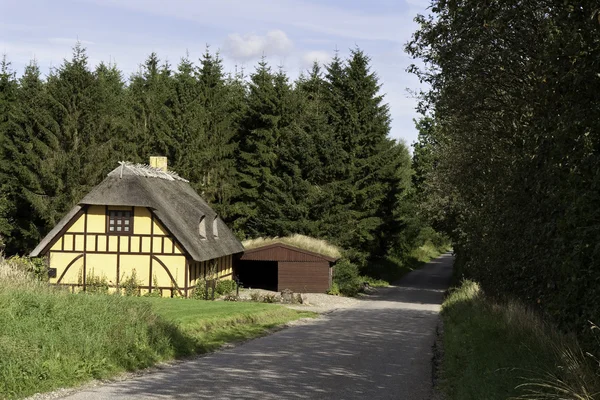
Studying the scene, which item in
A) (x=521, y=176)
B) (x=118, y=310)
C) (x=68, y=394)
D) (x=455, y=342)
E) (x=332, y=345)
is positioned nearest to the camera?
(x=68, y=394)

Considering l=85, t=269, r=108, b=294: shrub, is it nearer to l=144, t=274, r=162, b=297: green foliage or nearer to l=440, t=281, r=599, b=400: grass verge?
l=144, t=274, r=162, b=297: green foliage

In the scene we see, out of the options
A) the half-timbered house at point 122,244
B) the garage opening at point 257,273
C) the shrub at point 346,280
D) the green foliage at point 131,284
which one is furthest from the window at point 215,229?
the shrub at point 346,280

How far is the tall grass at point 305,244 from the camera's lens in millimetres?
39469

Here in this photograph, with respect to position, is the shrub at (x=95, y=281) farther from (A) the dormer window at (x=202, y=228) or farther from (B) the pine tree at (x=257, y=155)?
(B) the pine tree at (x=257, y=155)

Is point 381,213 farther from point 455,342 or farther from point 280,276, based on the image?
point 455,342

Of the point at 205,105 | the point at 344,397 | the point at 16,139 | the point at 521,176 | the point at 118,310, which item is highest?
the point at 205,105

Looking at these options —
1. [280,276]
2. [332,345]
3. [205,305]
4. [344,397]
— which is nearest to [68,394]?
[344,397]

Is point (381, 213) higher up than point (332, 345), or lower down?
higher up

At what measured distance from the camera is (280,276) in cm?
3925

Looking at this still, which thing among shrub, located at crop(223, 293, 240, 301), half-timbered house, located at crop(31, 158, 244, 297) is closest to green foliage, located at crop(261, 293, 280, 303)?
shrub, located at crop(223, 293, 240, 301)

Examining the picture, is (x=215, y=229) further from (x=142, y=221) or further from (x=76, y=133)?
(x=76, y=133)

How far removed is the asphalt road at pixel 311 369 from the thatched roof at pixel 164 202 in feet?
32.1

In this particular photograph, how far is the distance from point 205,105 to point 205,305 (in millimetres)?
31918

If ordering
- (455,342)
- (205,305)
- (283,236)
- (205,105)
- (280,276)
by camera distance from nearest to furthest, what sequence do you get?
(455,342) → (205,305) → (280,276) → (283,236) → (205,105)
